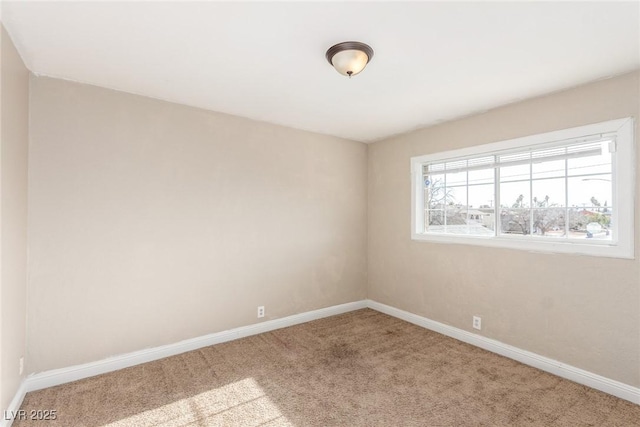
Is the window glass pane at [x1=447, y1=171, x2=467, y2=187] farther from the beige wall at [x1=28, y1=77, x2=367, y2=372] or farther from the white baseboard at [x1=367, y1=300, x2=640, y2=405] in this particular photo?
the white baseboard at [x1=367, y1=300, x2=640, y2=405]

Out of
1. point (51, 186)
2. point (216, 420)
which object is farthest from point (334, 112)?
point (216, 420)

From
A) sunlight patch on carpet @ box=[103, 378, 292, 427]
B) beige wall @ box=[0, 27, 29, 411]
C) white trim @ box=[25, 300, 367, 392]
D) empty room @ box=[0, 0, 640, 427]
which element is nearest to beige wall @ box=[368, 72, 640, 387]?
empty room @ box=[0, 0, 640, 427]

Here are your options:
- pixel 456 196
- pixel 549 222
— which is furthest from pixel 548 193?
pixel 456 196

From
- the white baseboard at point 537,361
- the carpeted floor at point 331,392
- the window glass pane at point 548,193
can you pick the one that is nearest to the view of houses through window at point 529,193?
the window glass pane at point 548,193

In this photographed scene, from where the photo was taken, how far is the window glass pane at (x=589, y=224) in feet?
8.14

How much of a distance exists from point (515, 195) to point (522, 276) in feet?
2.58

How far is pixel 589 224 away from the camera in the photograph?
257 cm

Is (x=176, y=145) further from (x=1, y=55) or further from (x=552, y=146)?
(x=552, y=146)

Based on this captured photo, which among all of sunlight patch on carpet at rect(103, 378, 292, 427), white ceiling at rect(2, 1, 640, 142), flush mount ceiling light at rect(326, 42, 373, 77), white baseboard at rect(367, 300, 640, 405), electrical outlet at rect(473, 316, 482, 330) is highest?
white ceiling at rect(2, 1, 640, 142)

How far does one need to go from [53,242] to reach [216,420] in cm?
186

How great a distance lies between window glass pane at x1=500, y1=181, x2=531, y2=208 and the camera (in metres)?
2.97

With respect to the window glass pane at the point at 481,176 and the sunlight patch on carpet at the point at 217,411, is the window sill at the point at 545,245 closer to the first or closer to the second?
the window glass pane at the point at 481,176

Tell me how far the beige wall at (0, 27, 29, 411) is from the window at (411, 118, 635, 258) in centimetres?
369

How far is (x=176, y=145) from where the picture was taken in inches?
118
